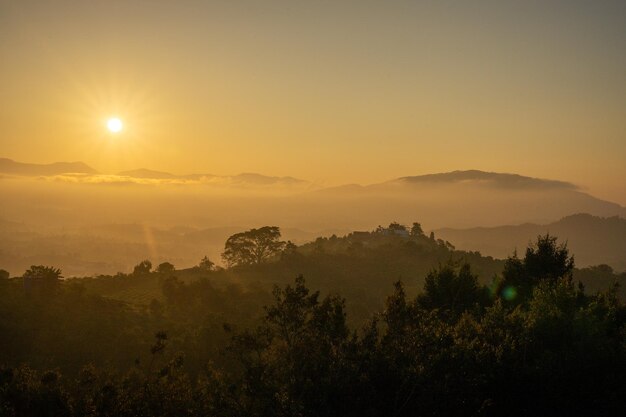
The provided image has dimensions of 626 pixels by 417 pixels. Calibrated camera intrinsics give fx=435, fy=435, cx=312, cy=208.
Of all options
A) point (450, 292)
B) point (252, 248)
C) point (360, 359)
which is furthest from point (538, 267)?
point (252, 248)

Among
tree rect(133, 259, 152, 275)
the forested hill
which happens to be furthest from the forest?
tree rect(133, 259, 152, 275)

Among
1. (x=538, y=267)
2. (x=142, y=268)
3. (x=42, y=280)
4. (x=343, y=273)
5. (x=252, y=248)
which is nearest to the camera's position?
(x=538, y=267)

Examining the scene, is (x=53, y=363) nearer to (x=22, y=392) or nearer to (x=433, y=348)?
(x=22, y=392)

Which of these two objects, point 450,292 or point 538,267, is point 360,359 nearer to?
point 450,292

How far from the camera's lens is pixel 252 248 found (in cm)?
10300

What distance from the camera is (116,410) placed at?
17.2m

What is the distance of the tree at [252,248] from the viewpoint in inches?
3981

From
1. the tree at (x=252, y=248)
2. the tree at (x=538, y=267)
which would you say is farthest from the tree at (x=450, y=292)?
the tree at (x=252, y=248)

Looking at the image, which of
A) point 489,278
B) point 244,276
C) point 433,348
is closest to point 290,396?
point 433,348

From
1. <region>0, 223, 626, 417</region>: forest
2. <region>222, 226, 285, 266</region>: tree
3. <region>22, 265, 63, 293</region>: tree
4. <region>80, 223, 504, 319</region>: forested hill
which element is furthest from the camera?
<region>222, 226, 285, 266</region>: tree

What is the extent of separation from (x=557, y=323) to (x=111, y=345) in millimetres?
38739

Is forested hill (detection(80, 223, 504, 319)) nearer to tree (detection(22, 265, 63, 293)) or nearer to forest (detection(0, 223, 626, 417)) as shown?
tree (detection(22, 265, 63, 293))

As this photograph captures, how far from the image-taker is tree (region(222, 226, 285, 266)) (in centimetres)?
10112

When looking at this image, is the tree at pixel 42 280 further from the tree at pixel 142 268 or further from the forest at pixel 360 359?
the tree at pixel 142 268
